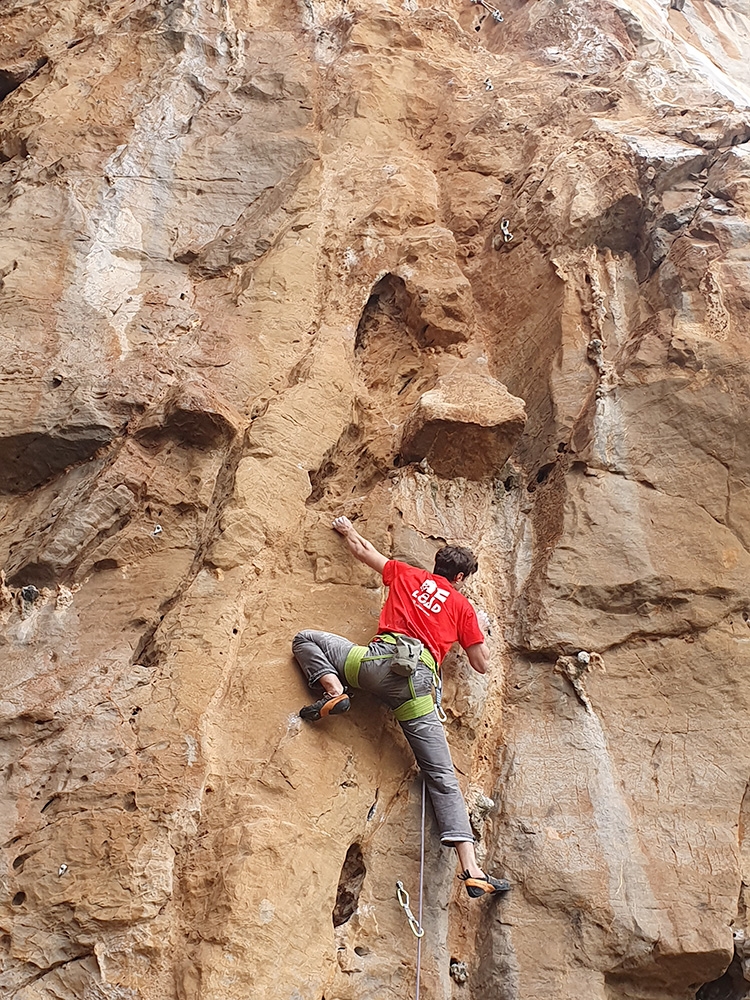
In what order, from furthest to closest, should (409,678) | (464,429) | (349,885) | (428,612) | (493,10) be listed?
(493,10), (464,429), (428,612), (409,678), (349,885)

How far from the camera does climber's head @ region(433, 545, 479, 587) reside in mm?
5070

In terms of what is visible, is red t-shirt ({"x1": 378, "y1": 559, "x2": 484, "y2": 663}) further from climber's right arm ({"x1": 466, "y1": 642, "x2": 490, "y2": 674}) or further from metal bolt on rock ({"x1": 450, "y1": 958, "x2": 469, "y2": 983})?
metal bolt on rock ({"x1": 450, "y1": 958, "x2": 469, "y2": 983})

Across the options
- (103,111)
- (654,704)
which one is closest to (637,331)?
(654,704)

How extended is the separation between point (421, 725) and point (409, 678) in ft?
0.94

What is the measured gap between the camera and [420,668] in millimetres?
4590

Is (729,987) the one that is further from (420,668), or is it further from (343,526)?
(343,526)

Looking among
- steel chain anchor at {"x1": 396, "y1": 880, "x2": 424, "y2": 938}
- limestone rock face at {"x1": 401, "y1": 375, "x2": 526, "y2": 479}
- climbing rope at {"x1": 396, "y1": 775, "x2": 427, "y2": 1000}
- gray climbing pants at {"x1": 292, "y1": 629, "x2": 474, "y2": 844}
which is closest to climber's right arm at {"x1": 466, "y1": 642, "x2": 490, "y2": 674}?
gray climbing pants at {"x1": 292, "y1": 629, "x2": 474, "y2": 844}

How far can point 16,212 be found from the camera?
7.39 metres

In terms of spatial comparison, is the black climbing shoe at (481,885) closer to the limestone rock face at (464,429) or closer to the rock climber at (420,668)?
the rock climber at (420,668)

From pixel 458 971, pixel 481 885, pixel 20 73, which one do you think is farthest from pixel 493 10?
pixel 458 971

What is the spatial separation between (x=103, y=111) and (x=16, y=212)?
1.76m

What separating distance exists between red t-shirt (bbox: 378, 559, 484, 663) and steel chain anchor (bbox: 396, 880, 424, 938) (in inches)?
49.4

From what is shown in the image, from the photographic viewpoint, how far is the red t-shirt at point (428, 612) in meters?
4.77

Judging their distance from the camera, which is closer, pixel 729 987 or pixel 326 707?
pixel 729 987
